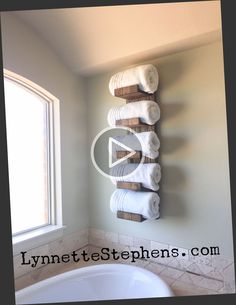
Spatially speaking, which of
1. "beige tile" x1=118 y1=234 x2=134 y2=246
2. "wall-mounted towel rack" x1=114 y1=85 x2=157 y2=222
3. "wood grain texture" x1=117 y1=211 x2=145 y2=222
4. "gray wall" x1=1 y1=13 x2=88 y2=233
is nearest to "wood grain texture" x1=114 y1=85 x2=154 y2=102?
"wall-mounted towel rack" x1=114 y1=85 x2=157 y2=222

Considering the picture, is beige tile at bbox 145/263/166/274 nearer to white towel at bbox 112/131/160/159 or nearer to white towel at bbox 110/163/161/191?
white towel at bbox 110/163/161/191

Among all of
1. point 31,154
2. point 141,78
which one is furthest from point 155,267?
point 141,78

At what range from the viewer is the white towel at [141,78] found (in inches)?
48.4

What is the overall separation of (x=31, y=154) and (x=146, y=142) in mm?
604

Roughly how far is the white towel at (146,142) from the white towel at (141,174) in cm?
6

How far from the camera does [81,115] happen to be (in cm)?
141

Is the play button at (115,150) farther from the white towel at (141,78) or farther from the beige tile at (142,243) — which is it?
the beige tile at (142,243)

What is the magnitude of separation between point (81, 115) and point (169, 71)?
554 mm

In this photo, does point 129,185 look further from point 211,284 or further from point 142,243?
point 211,284

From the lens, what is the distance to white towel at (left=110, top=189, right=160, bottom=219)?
1.24 metres

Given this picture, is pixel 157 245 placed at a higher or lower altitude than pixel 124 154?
lower

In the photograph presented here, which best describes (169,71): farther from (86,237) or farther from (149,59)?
(86,237)

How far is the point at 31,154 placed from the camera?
1250 mm

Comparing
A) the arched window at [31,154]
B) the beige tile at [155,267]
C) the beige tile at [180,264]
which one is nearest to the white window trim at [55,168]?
the arched window at [31,154]
